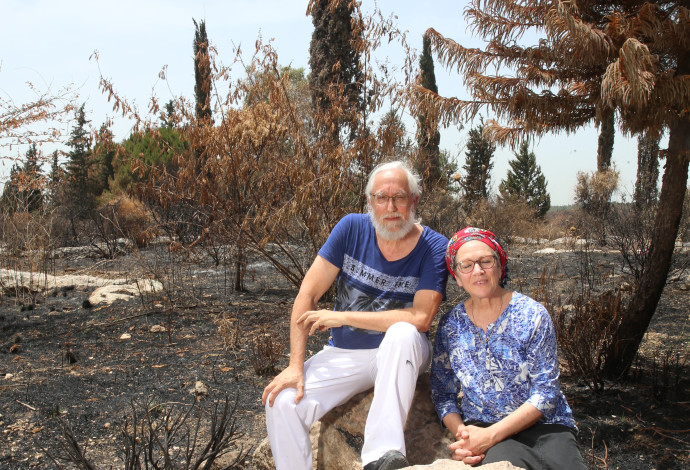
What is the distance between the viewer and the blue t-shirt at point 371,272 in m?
2.74

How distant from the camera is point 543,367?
7.30 ft

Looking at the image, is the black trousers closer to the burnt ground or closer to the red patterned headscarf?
the red patterned headscarf

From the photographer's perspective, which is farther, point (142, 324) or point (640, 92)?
point (142, 324)

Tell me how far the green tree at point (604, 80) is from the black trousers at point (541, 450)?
6.52 feet

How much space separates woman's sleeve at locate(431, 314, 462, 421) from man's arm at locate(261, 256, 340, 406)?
588 mm

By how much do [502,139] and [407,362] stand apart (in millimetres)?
2580

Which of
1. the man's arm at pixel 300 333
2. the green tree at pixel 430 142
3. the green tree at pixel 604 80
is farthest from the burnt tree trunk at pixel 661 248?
the man's arm at pixel 300 333

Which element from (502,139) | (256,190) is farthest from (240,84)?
(502,139)

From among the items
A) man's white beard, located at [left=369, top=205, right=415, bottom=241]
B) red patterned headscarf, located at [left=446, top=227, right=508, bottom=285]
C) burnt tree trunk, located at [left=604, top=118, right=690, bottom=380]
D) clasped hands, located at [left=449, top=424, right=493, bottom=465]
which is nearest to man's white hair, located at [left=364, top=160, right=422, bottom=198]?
man's white beard, located at [left=369, top=205, right=415, bottom=241]

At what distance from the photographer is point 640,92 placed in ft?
10.4

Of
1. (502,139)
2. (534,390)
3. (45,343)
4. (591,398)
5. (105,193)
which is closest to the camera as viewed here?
(534,390)

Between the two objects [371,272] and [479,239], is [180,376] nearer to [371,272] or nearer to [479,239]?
[371,272]

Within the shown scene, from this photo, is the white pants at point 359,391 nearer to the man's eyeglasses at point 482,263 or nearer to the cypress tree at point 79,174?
the man's eyeglasses at point 482,263

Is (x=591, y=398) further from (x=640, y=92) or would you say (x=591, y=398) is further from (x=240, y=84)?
(x=240, y=84)
